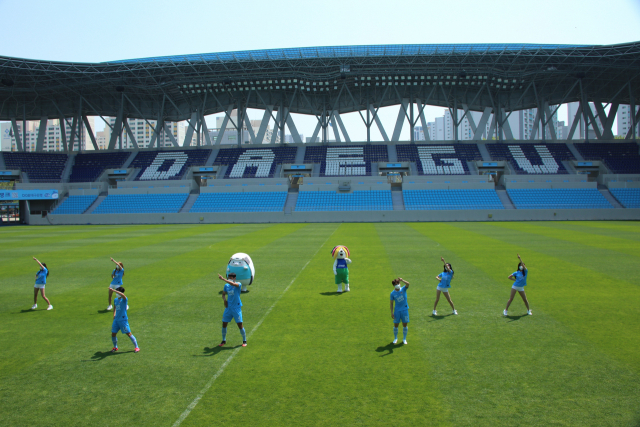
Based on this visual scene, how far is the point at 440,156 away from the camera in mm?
59219

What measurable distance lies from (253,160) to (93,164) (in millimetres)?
24621

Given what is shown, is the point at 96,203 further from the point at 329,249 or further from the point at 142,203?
the point at 329,249

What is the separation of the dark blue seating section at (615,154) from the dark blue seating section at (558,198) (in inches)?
331

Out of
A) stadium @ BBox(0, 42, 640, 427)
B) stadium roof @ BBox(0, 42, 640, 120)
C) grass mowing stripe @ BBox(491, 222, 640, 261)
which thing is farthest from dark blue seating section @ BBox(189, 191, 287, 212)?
grass mowing stripe @ BBox(491, 222, 640, 261)

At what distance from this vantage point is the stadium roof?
49.2m

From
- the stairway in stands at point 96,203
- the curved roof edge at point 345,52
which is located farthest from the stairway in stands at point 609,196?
the stairway in stands at point 96,203

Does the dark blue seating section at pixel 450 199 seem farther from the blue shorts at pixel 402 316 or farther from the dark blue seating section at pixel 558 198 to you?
the blue shorts at pixel 402 316

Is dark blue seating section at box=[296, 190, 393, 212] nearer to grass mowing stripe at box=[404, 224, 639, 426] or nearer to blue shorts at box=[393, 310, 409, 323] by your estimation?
grass mowing stripe at box=[404, 224, 639, 426]

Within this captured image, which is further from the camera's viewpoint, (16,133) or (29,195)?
(16,133)

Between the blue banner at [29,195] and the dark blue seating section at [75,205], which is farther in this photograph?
the dark blue seating section at [75,205]

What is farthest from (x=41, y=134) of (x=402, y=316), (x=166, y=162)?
(x=402, y=316)

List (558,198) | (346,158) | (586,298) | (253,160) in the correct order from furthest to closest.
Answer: (253,160), (346,158), (558,198), (586,298)

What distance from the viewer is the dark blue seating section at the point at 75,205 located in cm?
5190

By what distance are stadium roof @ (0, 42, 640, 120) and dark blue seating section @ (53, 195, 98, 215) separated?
48.8 ft
